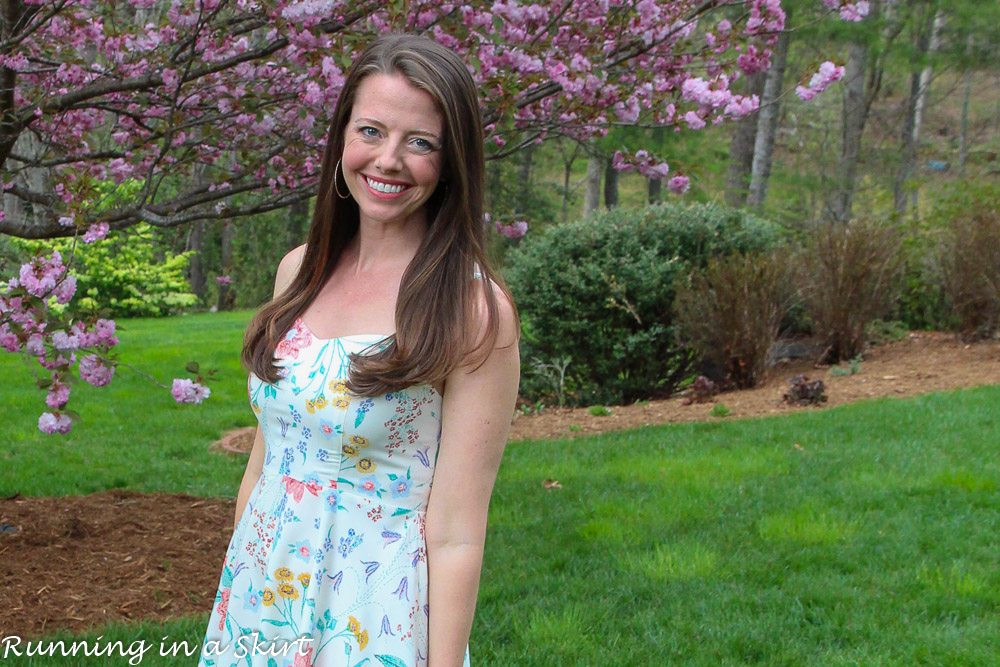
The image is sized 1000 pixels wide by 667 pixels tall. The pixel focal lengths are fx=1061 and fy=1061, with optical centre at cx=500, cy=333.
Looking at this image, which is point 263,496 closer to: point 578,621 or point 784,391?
point 578,621

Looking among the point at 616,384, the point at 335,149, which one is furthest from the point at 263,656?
the point at 616,384

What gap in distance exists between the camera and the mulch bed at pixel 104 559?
3.76 meters

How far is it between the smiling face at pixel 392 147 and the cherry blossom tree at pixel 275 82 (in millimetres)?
2007

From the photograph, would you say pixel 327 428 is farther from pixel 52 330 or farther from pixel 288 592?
pixel 52 330

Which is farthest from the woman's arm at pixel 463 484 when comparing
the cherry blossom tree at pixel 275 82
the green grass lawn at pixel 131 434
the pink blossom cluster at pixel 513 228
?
the pink blossom cluster at pixel 513 228

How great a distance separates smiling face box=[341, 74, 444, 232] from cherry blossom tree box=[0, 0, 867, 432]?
6.59ft

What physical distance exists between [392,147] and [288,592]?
2.54ft

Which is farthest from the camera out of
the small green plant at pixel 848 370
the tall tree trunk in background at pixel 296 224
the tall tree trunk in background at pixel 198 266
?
the tall tree trunk in background at pixel 198 266

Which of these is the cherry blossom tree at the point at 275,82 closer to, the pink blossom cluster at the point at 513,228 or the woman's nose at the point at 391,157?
the pink blossom cluster at the point at 513,228

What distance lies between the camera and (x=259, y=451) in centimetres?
203

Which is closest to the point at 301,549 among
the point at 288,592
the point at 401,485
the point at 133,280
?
the point at 288,592

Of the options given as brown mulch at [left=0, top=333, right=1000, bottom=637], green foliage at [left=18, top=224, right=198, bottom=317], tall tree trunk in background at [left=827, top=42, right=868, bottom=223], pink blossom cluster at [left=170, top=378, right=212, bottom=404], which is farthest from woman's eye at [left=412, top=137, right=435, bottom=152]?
green foliage at [left=18, top=224, right=198, bottom=317]

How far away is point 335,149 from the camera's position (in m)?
1.96

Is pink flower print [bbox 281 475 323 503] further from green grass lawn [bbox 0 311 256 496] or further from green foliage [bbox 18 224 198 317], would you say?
green foliage [bbox 18 224 198 317]
